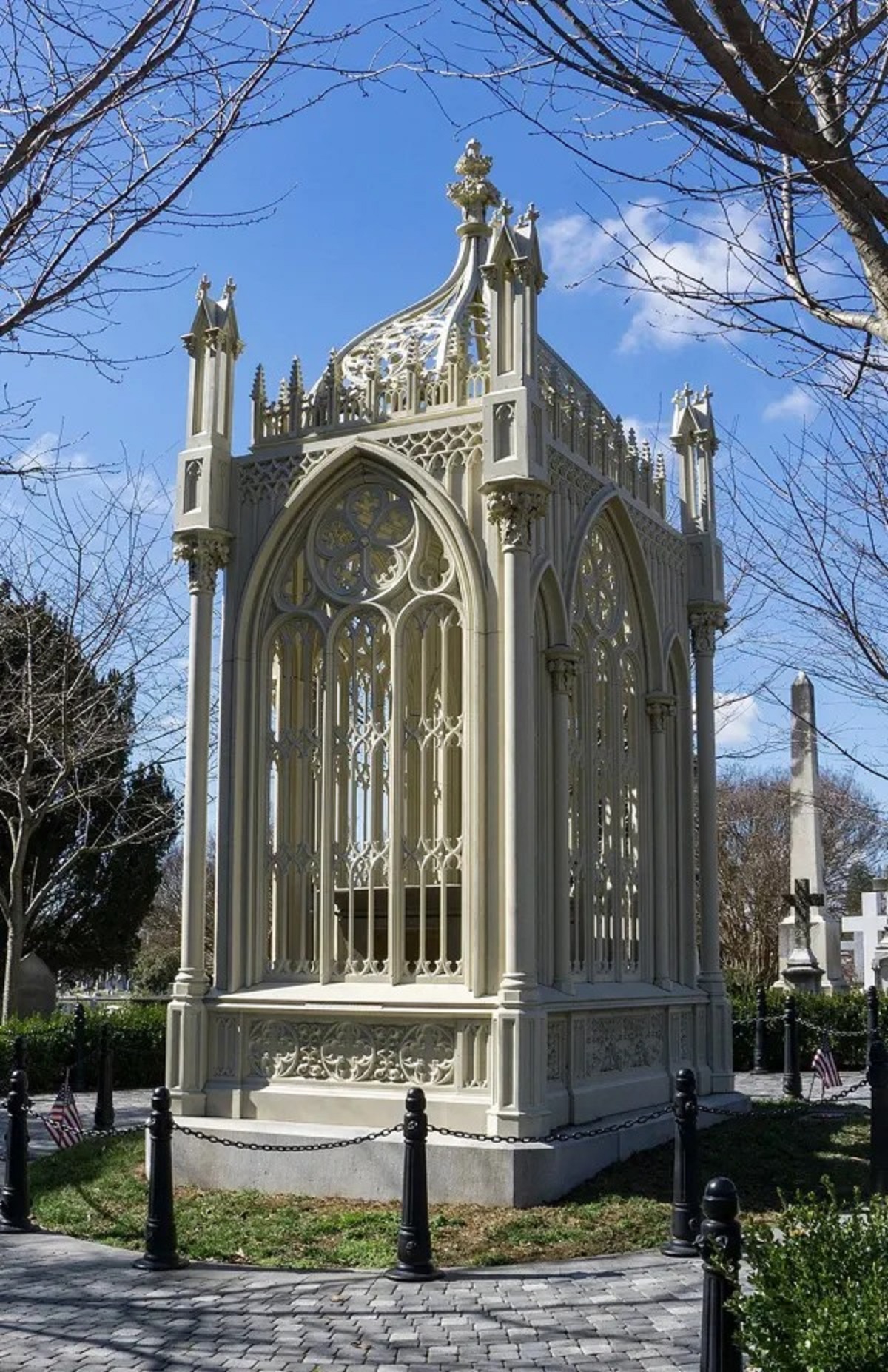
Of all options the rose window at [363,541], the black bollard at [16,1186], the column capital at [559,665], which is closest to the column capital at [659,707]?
the column capital at [559,665]

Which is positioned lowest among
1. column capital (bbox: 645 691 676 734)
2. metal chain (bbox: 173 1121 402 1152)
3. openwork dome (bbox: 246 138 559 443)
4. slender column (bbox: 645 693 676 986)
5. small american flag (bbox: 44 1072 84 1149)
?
small american flag (bbox: 44 1072 84 1149)

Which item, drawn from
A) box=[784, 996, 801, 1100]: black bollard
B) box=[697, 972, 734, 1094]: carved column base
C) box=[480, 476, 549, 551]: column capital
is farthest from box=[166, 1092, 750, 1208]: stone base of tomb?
box=[784, 996, 801, 1100]: black bollard

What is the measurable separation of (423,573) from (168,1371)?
667 cm

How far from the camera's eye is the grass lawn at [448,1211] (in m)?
8.69

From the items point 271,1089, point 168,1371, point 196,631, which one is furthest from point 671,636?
point 168,1371

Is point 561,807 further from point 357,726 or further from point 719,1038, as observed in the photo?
point 719,1038

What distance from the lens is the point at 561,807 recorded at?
11.3 meters

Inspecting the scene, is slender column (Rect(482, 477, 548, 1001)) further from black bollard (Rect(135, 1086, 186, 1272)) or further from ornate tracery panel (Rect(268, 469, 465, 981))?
black bollard (Rect(135, 1086, 186, 1272))

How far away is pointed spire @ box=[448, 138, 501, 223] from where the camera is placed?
13.4 m

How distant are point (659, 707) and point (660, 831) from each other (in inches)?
46.1

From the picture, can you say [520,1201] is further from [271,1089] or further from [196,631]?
[196,631]

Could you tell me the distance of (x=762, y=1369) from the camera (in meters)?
4.62

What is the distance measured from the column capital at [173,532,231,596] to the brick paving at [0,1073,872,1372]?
5.53m

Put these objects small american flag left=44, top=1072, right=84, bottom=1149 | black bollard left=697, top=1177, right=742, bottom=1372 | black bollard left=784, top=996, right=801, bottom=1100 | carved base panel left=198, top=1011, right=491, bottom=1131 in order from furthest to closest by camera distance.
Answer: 1. black bollard left=784, top=996, right=801, bottom=1100
2. small american flag left=44, top=1072, right=84, bottom=1149
3. carved base panel left=198, top=1011, right=491, bottom=1131
4. black bollard left=697, top=1177, right=742, bottom=1372
